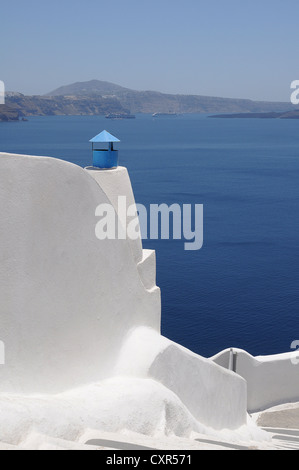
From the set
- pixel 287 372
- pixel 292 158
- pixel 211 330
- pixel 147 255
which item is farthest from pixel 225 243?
pixel 292 158

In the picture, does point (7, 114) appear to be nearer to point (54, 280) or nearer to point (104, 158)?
point (104, 158)

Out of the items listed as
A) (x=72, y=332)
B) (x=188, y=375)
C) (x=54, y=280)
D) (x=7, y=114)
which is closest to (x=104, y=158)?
(x=54, y=280)

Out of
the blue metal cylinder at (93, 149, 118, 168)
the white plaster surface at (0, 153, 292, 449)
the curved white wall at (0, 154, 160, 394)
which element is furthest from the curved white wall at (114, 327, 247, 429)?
the blue metal cylinder at (93, 149, 118, 168)

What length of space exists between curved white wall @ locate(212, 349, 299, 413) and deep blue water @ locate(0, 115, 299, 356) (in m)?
8.50

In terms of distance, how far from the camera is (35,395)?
693 cm

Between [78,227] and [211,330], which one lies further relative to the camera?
[211,330]

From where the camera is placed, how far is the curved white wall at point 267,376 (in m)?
16.2

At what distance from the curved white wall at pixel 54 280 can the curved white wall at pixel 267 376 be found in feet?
26.6

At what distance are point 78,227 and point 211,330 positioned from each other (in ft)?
70.0

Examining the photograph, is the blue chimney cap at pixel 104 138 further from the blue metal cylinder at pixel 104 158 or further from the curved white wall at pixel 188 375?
the curved white wall at pixel 188 375

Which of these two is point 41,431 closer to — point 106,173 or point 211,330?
point 106,173

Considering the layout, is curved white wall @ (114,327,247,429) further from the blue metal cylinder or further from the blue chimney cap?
the blue chimney cap

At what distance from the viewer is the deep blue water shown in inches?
1115
